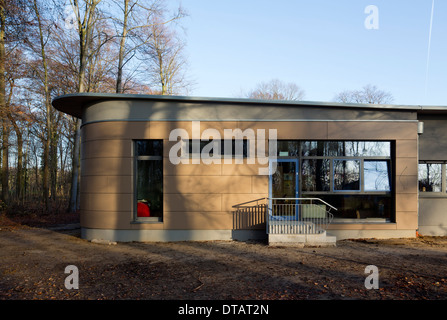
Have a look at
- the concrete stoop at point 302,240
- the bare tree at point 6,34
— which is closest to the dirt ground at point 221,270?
the concrete stoop at point 302,240

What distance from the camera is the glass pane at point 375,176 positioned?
992 centimetres

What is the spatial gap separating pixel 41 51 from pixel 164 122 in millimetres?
12407

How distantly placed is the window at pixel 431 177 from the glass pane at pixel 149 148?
8.73 metres

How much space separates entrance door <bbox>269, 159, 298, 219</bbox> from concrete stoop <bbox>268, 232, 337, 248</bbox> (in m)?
1.07

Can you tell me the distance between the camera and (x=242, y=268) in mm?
6477

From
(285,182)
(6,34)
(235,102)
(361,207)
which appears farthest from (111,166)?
(6,34)

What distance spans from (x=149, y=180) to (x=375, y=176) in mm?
7188

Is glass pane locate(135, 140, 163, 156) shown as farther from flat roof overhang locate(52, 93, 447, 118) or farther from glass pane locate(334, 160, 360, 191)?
glass pane locate(334, 160, 360, 191)

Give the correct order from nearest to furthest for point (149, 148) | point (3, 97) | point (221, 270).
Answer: point (221, 270), point (149, 148), point (3, 97)

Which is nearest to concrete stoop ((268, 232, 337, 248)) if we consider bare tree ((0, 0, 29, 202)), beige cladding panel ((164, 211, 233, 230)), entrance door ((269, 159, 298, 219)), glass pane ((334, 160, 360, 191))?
entrance door ((269, 159, 298, 219))

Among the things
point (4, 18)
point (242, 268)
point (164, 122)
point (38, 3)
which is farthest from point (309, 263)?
point (4, 18)

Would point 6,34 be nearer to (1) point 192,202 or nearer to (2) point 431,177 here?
(1) point 192,202

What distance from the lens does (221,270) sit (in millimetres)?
6348
